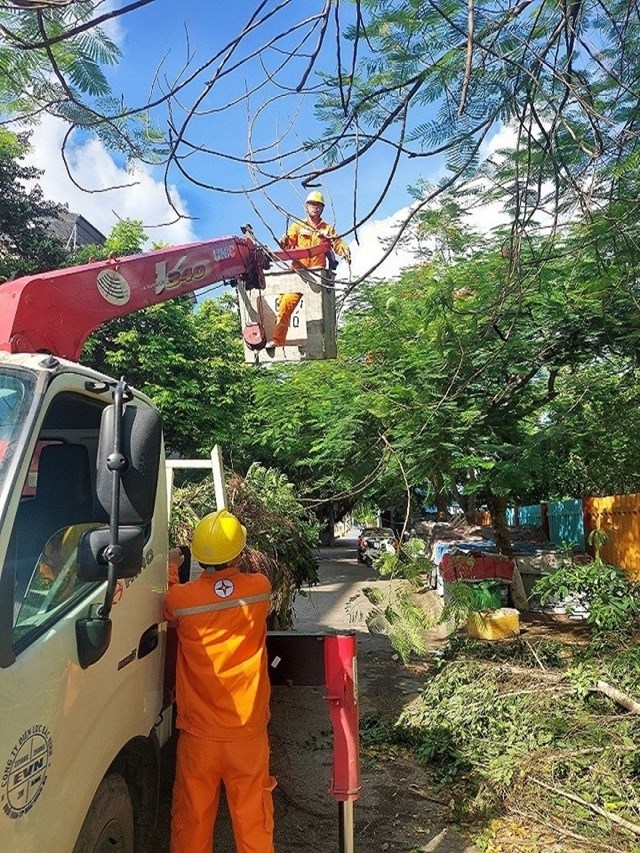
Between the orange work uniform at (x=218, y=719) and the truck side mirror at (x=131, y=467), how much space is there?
3.17 ft

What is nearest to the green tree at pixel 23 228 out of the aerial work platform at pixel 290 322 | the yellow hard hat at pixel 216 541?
the aerial work platform at pixel 290 322

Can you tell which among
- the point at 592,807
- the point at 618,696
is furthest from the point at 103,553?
the point at 618,696

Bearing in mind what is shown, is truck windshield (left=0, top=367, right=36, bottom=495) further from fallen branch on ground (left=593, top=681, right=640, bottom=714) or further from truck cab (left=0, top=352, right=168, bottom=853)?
fallen branch on ground (left=593, top=681, right=640, bottom=714)

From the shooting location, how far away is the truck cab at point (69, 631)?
1859 millimetres

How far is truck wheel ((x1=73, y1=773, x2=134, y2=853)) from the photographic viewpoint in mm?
2236

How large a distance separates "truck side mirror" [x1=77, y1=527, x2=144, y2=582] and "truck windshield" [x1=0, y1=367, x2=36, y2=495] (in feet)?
0.94

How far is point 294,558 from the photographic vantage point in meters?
5.95

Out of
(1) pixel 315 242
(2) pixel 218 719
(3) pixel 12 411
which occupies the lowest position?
(2) pixel 218 719

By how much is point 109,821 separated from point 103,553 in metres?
1.04

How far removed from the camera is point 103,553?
2025 millimetres

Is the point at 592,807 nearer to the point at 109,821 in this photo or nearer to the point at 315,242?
the point at 109,821

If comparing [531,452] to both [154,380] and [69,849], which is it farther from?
[154,380]

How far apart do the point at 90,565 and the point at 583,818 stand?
3.29 m

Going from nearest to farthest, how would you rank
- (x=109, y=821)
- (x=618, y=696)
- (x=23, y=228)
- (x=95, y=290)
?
1. (x=109, y=821)
2. (x=95, y=290)
3. (x=618, y=696)
4. (x=23, y=228)
